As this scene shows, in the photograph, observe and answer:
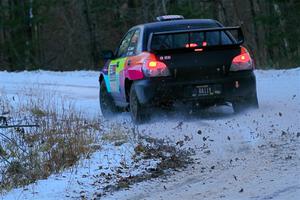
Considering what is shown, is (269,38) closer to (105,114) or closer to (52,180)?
(105,114)

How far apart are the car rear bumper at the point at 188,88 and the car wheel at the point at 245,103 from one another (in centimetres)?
20

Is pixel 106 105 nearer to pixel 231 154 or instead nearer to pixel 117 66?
pixel 117 66

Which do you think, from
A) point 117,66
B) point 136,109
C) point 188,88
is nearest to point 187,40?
point 188,88

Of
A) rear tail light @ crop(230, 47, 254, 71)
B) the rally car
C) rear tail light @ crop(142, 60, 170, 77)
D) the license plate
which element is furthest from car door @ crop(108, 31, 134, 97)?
rear tail light @ crop(230, 47, 254, 71)

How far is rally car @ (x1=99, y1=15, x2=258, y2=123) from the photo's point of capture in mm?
10047

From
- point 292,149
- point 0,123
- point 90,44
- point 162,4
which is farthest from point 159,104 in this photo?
point 90,44

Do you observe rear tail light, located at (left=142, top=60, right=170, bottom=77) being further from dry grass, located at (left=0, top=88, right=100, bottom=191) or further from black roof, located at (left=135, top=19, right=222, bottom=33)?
dry grass, located at (left=0, top=88, right=100, bottom=191)

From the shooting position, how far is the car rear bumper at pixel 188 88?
10031mm

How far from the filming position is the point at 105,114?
12484 millimetres

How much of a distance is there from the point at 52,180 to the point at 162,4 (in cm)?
2674

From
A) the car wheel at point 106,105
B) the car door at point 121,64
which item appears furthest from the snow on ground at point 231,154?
the car door at point 121,64

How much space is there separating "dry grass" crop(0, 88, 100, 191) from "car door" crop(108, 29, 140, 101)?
3.39ft

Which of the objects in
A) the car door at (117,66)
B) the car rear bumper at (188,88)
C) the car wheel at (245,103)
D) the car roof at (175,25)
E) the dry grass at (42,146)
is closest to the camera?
the dry grass at (42,146)

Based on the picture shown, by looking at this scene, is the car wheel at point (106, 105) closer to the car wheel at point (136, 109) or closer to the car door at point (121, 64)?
the car door at point (121, 64)
